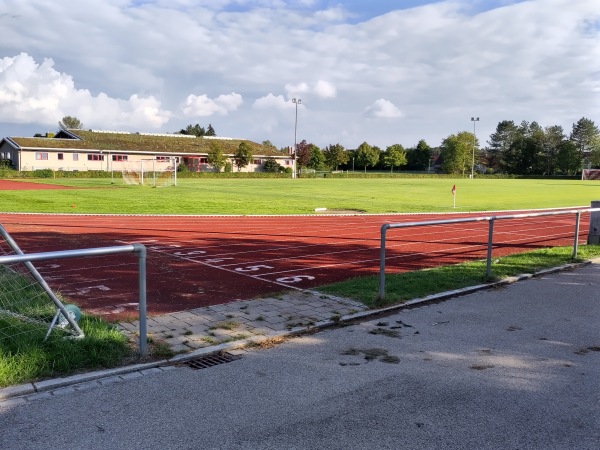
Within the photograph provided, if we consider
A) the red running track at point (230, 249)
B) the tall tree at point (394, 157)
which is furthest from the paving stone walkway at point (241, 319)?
the tall tree at point (394, 157)

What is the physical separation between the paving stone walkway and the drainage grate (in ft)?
0.75

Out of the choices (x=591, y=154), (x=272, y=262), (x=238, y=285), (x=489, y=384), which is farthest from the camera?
(x=591, y=154)

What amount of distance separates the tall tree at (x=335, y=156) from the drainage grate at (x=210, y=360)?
113 metres

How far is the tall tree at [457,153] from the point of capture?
12469 centimetres

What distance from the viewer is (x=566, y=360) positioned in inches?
204

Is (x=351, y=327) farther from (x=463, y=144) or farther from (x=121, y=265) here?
(x=463, y=144)

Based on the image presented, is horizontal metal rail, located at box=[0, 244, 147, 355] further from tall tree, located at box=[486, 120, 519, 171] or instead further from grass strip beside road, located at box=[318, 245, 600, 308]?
tall tree, located at box=[486, 120, 519, 171]

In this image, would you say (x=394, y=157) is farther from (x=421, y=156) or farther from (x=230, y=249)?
(x=230, y=249)

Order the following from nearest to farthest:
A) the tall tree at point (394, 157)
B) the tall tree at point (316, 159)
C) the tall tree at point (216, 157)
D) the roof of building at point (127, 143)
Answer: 1. the roof of building at point (127, 143)
2. the tall tree at point (216, 157)
3. the tall tree at point (316, 159)
4. the tall tree at point (394, 157)

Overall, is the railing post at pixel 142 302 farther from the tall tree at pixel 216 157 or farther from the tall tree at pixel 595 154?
the tall tree at pixel 595 154

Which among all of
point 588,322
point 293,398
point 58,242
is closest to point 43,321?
point 293,398

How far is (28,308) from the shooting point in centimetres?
567

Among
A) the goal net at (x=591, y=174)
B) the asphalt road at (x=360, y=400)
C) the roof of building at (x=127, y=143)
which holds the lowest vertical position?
the asphalt road at (x=360, y=400)

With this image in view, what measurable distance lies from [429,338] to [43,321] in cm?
406
